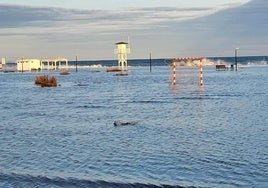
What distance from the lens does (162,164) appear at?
19.6 meters

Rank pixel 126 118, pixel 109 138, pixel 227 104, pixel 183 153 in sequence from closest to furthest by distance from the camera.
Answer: pixel 183 153 → pixel 109 138 → pixel 126 118 → pixel 227 104

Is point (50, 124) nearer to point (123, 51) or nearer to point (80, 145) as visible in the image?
point (80, 145)

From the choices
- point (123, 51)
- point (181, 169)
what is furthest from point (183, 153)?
point (123, 51)

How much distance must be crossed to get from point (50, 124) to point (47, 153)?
10.3 metres

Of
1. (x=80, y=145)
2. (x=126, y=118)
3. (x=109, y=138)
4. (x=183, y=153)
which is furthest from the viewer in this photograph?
(x=126, y=118)

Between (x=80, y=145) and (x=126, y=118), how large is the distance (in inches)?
442

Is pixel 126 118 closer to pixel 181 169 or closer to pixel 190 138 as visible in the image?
pixel 190 138

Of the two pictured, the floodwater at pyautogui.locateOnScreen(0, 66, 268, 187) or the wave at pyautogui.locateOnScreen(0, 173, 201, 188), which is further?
the floodwater at pyautogui.locateOnScreen(0, 66, 268, 187)

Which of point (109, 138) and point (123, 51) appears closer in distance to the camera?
point (109, 138)

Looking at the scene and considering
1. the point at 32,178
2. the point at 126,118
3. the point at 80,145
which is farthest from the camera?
the point at 126,118

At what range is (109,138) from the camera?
2612 centimetres

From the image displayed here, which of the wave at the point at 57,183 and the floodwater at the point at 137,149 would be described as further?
the floodwater at the point at 137,149

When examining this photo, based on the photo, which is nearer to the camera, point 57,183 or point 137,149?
point 57,183

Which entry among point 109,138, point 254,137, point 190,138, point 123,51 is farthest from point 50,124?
point 123,51
